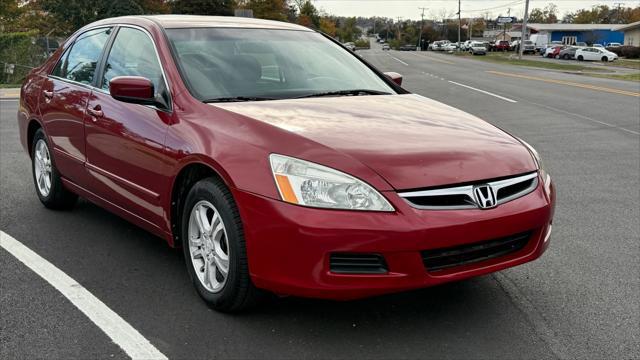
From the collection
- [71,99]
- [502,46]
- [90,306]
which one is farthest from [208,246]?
[502,46]

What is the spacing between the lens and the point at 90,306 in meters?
3.65

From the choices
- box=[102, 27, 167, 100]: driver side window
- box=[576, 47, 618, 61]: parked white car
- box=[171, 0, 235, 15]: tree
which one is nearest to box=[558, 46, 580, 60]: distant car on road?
box=[576, 47, 618, 61]: parked white car

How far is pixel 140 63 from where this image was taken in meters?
4.41

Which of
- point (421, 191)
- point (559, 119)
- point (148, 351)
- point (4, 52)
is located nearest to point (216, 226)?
point (148, 351)

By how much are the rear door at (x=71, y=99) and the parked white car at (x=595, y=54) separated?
5742cm

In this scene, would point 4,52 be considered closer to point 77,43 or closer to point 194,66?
point 77,43

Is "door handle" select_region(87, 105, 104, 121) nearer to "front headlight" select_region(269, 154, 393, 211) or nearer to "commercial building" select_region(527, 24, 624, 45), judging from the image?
"front headlight" select_region(269, 154, 393, 211)

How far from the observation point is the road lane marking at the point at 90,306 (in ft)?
10.4

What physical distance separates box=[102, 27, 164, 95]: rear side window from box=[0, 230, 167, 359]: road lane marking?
128cm

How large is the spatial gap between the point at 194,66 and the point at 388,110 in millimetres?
1236

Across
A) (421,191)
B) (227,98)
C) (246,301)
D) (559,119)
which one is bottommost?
(559,119)

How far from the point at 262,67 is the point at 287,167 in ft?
4.60

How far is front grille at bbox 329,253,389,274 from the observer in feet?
9.88

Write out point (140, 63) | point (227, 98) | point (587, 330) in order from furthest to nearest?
point (140, 63), point (227, 98), point (587, 330)
